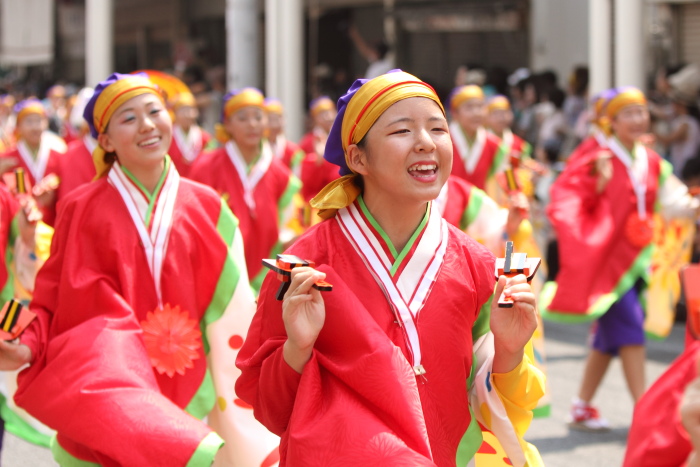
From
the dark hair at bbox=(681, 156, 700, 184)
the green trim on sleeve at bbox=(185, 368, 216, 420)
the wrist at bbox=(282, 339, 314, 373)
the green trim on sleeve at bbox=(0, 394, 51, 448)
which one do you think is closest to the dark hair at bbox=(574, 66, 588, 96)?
the dark hair at bbox=(681, 156, 700, 184)

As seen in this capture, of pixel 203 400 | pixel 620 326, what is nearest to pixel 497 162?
pixel 620 326

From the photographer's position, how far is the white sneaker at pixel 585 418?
663 centimetres

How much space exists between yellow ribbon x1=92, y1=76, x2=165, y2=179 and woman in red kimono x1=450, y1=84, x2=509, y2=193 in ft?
14.5

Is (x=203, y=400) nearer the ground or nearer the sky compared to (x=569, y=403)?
nearer the sky

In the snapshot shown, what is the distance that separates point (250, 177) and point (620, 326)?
2.65 meters

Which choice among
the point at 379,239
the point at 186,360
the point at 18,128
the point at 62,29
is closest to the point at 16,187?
the point at 186,360

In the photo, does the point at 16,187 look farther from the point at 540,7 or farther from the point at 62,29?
the point at 62,29

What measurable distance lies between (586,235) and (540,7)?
30.7ft

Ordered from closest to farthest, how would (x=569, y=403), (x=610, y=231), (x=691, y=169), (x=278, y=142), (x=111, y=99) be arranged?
1. (x=111, y=99)
2. (x=610, y=231)
3. (x=569, y=403)
4. (x=691, y=169)
5. (x=278, y=142)

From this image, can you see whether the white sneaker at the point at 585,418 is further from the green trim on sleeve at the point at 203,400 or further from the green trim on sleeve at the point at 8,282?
the green trim on sleeve at the point at 8,282

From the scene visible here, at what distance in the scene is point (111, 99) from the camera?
4.39m

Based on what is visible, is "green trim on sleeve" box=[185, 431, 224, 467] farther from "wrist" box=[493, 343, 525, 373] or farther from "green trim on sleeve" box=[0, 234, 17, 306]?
"green trim on sleeve" box=[0, 234, 17, 306]

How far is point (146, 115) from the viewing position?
4.39 meters

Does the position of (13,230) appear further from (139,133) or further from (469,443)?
(469,443)
